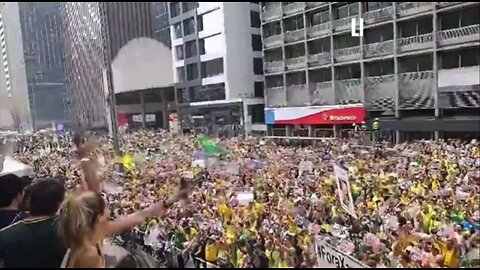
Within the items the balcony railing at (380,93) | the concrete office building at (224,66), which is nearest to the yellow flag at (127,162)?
the balcony railing at (380,93)

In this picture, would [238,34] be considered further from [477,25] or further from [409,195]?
[409,195]

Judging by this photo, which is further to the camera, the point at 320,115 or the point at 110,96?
the point at 320,115

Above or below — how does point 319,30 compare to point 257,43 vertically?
below

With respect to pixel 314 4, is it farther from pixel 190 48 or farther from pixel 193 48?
pixel 190 48

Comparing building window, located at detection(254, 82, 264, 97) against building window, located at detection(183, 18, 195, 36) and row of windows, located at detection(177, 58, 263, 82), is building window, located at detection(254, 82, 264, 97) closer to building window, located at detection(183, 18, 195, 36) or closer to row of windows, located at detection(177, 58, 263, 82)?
row of windows, located at detection(177, 58, 263, 82)

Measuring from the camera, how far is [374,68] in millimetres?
29953

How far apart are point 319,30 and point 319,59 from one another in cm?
171

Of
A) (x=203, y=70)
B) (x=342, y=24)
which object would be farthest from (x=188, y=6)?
(x=342, y=24)

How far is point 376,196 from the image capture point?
9211 millimetres

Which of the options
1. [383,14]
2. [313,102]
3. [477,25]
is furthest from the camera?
[313,102]

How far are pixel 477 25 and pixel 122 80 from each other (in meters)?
34.0

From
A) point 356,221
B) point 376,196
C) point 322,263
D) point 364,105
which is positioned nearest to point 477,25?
point 364,105

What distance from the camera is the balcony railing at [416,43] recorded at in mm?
26250

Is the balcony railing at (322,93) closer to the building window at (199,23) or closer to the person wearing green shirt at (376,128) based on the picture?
the person wearing green shirt at (376,128)
